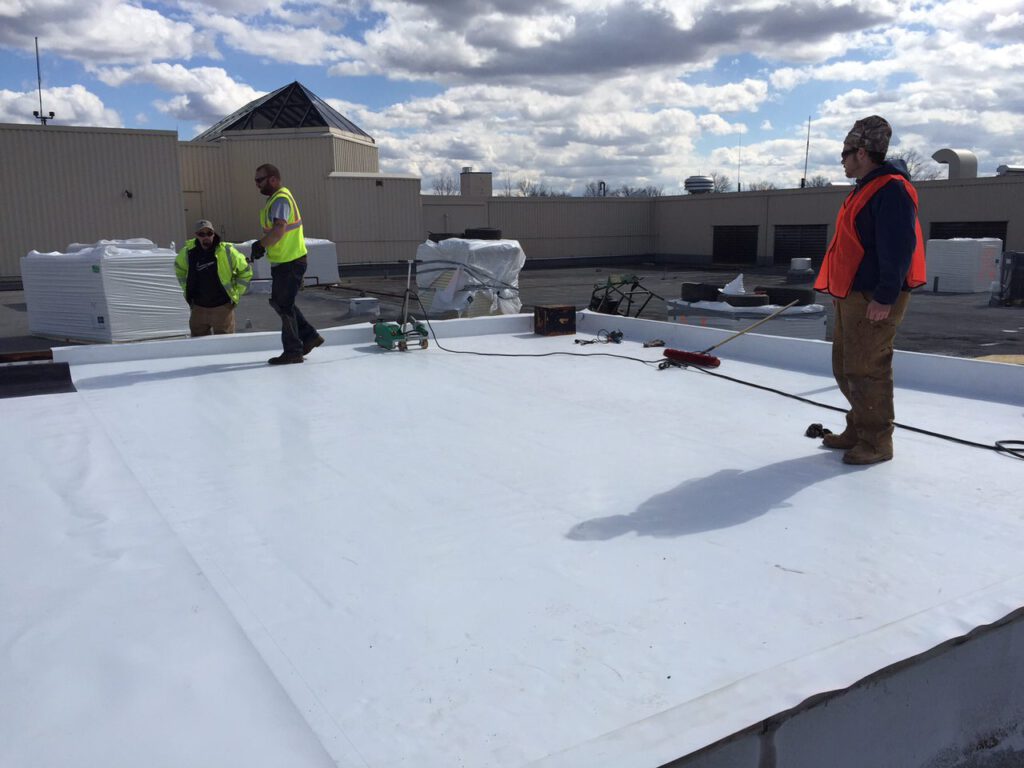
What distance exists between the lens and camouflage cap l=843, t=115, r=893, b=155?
151 inches

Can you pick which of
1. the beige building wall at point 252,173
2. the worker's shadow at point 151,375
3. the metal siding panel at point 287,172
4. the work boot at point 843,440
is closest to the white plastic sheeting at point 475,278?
the worker's shadow at point 151,375

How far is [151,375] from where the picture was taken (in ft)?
21.1

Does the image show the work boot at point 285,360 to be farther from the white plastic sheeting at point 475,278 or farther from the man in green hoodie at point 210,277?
the white plastic sheeting at point 475,278

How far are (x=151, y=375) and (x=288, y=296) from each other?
48.3 inches

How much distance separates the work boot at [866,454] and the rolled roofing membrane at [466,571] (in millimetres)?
87

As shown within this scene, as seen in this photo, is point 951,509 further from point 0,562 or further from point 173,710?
point 0,562

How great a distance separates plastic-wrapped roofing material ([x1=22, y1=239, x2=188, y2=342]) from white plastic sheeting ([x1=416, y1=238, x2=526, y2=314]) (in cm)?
394

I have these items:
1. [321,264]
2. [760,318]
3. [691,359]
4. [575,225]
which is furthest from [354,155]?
[691,359]

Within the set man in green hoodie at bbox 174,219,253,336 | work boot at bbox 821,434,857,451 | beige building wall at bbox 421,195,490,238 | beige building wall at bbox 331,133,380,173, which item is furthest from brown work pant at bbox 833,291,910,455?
beige building wall at bbox 421,195,490,238

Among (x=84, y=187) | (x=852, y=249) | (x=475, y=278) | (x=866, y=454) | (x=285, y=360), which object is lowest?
(x=866, y=454)

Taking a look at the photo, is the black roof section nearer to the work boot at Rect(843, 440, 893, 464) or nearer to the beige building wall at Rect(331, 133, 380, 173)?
the beige building wall at Rect(331, 133, 380, 173)

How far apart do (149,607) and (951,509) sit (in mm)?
3092

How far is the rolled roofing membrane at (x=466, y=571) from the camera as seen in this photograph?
6.62 feet

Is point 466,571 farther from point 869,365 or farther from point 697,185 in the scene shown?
point 697,185
